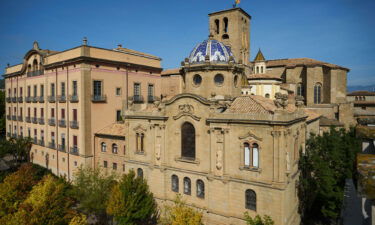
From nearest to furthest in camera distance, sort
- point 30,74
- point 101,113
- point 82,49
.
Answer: point 82,49 < point 101,113 < point 30,74

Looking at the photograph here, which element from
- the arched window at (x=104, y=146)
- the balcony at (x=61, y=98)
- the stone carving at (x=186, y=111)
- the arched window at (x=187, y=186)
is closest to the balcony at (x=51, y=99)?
the balcony at (x=61, y=98)

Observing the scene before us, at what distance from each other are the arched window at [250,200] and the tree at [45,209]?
12.9 metres

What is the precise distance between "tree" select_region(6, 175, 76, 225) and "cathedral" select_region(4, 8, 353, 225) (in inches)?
307

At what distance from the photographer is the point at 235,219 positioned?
20.2 m

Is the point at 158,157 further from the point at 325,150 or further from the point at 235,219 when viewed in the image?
the point at 325,150

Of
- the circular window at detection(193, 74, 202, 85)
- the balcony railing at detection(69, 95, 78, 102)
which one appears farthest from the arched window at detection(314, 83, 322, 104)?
the balcony railing at detection(69, 95, 78, 102)

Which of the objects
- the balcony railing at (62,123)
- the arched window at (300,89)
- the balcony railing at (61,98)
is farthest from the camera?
the arched window at (300,89)

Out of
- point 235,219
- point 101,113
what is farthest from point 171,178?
point 101,113

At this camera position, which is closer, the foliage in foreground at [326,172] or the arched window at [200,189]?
the foliage in foreground at [326,172]

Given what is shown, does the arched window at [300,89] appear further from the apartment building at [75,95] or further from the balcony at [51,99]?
the balcony at [51,99]

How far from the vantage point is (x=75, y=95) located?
3139cm

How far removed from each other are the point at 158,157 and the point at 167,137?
Answer: 2.09 metres

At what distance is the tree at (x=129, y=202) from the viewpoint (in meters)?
20.1

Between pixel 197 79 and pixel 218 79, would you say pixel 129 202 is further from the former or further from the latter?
pixel 218 79
